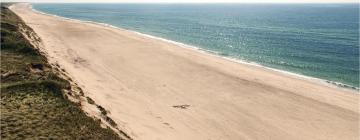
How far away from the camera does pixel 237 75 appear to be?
4122 centimetres

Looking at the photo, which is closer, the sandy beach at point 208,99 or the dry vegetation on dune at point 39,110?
the dry vegetation on dune at point 39,110

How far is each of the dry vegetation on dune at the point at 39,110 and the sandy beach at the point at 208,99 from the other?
2957 mm

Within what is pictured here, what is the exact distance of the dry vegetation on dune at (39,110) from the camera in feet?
58.9

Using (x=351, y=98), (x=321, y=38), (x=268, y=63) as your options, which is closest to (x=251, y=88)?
(x=351, y=98)

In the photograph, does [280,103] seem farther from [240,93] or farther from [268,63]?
[268,63]

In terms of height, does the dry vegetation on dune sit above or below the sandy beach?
above

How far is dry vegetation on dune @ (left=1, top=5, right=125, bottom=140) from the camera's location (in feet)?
58.9

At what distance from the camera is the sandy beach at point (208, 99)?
78.9 ft

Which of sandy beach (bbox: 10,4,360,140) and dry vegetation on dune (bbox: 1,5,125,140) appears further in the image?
sandy beach (bbox: 10,4,360,140)

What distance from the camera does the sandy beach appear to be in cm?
2405

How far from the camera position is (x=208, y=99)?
31250mm

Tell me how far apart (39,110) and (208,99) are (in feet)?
51.0

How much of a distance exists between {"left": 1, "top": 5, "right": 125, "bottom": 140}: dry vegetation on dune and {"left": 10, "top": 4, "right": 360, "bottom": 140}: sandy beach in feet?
9.70

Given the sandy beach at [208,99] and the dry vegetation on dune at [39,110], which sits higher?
the dry vegetation on dune at [39,110]
